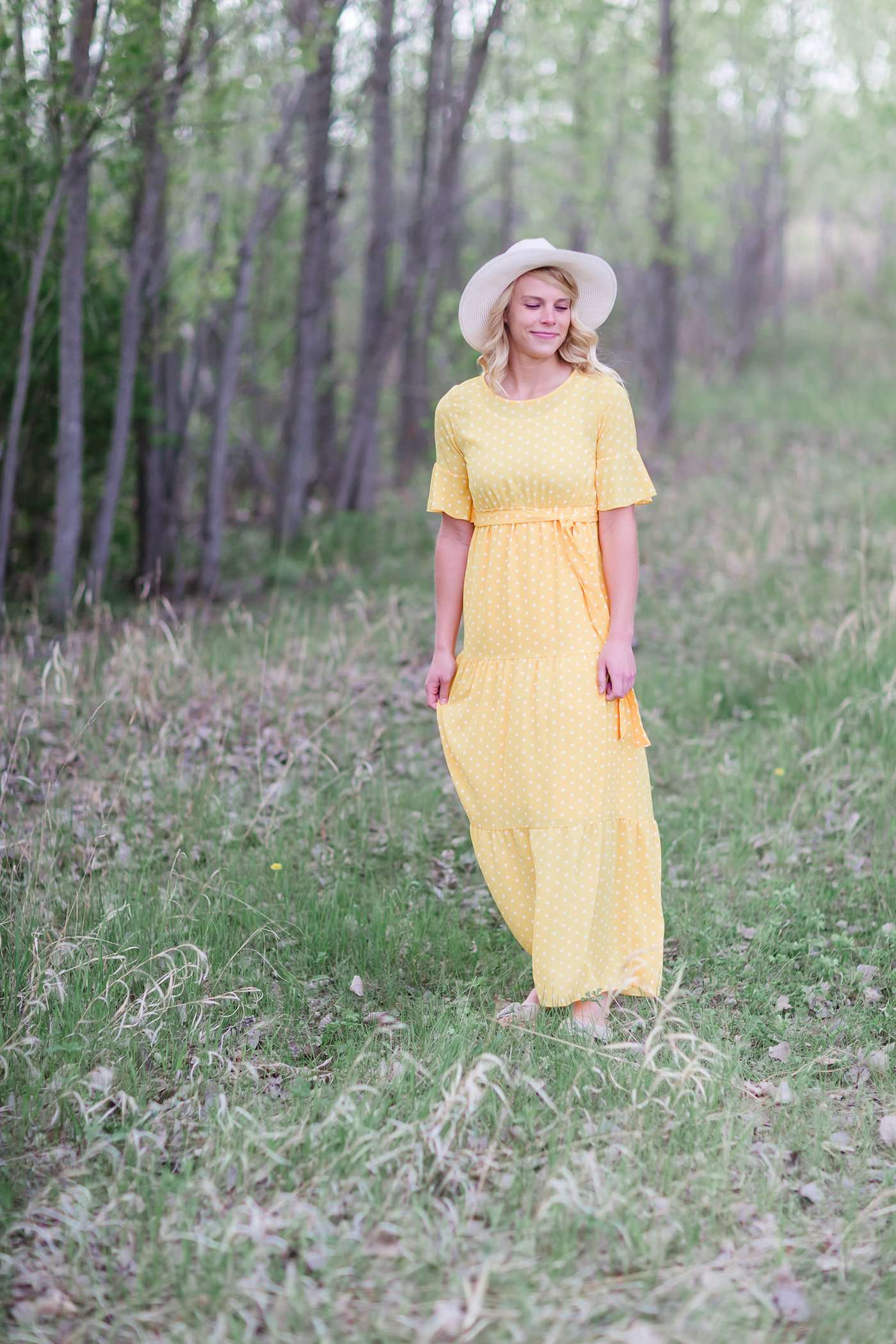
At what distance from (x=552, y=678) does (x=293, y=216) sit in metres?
9.89

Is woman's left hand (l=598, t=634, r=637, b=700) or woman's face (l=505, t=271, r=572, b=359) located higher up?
woman's face (l=505, t=271, r=572, b=359)

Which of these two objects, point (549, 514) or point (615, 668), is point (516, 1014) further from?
point (549, 514)

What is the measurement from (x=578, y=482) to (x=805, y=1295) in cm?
207

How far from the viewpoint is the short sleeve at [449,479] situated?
11.5 ft

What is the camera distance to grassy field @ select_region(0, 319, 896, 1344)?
2.45 metres

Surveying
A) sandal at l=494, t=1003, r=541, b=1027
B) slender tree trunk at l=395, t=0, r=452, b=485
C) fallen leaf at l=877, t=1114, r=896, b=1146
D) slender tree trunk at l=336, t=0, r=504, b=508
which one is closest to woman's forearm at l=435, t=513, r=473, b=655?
sandal at l=494, t=1003, r=541, b=1027

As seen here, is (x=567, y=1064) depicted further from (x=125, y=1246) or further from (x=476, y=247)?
(x=476, y=247)

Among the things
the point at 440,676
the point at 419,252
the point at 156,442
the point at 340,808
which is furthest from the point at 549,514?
the point at 419,252

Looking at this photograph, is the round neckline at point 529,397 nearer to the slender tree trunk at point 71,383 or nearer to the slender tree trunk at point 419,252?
the slender tree trunk at point 71,383

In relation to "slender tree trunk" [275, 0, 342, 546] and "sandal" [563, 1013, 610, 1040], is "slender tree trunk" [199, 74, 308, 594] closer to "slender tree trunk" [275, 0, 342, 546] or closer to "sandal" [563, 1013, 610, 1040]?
"slender tree trunk" [275, 0, 342, 546]

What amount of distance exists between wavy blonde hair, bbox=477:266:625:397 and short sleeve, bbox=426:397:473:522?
0.18 meters

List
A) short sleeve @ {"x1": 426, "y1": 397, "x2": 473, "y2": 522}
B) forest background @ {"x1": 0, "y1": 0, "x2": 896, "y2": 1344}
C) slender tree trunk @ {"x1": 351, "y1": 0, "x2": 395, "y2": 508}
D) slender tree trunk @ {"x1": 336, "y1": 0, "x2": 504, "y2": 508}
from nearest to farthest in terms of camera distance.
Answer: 1. forest background @ {"x1": 0, "y1": 0, "x2": 896, "y2": 1344}
2. short sleeve @ {"x1": 426, "y1": 397, "x2": 473, "y2": 522}
3. slender tree trunk @ {"x1": 336, "y1": 0, "x2": 504, "y2": 508}
4. slender tree trunk @ {"x1": 351, "y1": 0, "x2": 395, "y2": 508}

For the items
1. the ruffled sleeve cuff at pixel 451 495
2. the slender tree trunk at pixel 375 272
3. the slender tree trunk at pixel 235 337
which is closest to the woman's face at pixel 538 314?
the ruffled sleeve cuff at pixel 451 495

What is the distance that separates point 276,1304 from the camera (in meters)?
2.34
